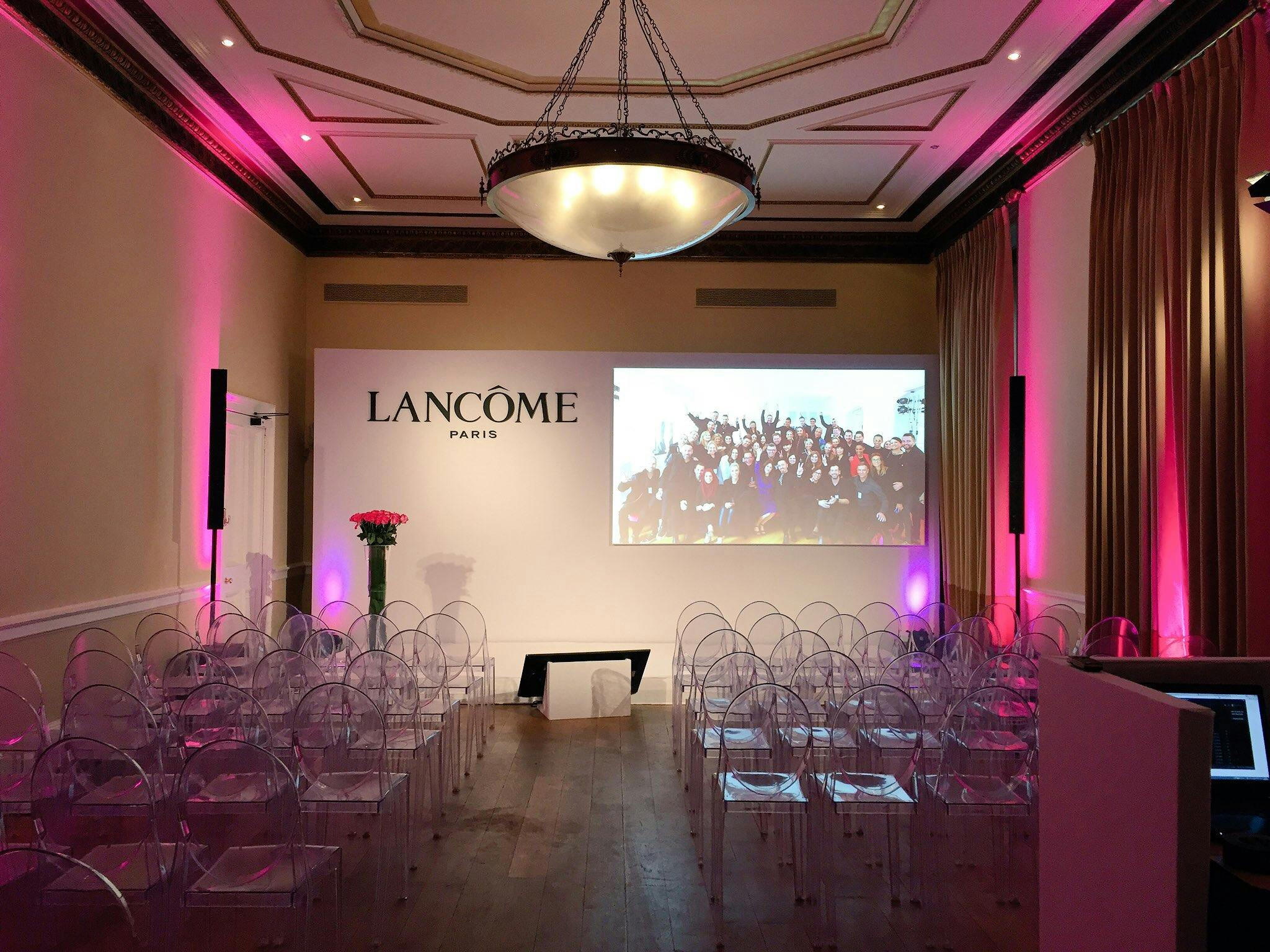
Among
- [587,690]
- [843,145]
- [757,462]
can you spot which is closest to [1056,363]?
[843,145]

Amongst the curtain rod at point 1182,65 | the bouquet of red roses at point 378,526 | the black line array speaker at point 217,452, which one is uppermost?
the curtain rod at point 1182,65

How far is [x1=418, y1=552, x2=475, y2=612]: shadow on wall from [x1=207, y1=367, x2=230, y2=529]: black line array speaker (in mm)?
2485

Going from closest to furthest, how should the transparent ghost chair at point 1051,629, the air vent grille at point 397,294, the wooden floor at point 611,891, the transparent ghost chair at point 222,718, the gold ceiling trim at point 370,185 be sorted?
the wooden floor at point 611,891, the transparent ghost chair at point 222,718, the transparent ghost chair at point 1051,629, the gold ceiling trim at point 370,185, the air vent grille at point 397,294

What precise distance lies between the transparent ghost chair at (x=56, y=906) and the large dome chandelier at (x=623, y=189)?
3.37 m

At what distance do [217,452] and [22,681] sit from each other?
2.90m

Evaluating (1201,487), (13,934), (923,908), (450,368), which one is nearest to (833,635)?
(1201,487)

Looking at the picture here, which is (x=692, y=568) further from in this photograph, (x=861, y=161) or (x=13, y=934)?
(x=13, y=934)

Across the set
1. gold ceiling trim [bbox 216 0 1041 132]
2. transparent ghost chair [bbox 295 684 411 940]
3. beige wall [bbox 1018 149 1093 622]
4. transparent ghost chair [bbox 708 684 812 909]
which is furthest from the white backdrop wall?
transparent ghost chair [bbox 295 684 411 940]

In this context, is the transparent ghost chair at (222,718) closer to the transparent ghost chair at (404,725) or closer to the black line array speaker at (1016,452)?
the transparent ghost chair at (404,725)

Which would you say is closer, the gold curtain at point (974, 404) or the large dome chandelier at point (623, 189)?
the large dome chandelier at point (623, 189)

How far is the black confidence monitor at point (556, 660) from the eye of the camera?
7.75 m

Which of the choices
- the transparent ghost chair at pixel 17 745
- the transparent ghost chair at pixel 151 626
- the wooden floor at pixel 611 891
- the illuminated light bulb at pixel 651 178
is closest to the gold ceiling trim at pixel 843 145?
the illuminated light bulb at pixel 651 178

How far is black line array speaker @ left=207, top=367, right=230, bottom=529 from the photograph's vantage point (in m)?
7.00

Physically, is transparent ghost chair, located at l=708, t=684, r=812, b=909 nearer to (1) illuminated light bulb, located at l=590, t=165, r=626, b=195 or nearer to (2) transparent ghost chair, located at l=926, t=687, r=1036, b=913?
(2) transparent ghost chair, located at l=926, t=687, r=1036, b=913
